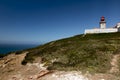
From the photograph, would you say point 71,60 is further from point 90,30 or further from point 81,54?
point 90,30

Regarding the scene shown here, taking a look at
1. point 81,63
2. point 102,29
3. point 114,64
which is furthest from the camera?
point 102,29

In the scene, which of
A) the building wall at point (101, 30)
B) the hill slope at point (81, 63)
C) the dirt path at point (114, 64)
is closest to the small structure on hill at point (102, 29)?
the building wall at point (101, 30)

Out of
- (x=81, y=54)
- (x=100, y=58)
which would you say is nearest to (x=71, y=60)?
(x=81, y=54)

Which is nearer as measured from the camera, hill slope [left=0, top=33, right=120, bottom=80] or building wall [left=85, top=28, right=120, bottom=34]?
hill slope [left=0, top=33, right=120, bottom=80]

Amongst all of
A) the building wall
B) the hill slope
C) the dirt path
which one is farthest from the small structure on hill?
the dirt path

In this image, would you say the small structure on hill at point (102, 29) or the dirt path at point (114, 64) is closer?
the dirt path at point (114, 64)

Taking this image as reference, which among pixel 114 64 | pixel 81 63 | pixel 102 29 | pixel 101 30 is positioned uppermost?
pixel 102 29

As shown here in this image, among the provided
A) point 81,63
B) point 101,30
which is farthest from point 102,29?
point 81,63

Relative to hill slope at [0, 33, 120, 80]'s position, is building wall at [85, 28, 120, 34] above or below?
above

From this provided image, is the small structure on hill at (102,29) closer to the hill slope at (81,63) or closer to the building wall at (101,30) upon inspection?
the building wall at (101,30)

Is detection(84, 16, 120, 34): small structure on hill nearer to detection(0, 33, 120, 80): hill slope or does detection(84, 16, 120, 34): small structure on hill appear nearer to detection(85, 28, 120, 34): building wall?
detection(85, 28, 120, 34): building wall

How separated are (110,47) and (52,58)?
37.9 ft

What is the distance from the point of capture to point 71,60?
2203 cm

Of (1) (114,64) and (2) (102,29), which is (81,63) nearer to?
(1) (114,64)
